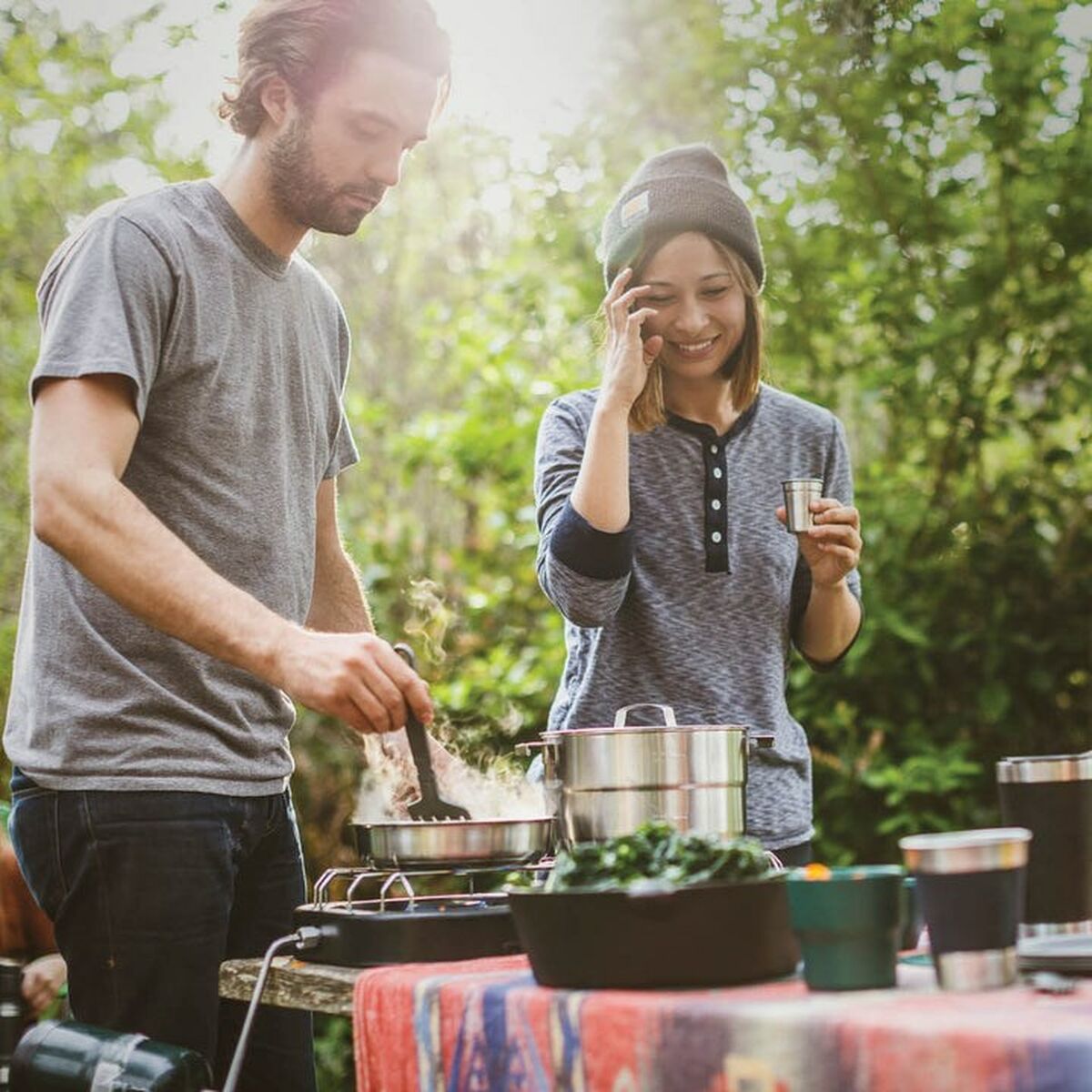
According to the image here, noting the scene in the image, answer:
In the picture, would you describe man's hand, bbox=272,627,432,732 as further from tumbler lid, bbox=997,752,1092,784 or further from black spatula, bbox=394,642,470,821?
tumbler lid, bbox=997,752,1092,784

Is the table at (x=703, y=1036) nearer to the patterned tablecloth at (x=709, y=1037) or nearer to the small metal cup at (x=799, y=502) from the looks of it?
the patterned tablecloth at (x=709, y=1037)

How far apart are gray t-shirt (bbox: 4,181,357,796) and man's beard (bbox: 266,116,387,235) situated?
0.07 m

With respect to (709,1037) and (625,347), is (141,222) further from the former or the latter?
(709,1037)

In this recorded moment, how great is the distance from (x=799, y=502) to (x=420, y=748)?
63cm

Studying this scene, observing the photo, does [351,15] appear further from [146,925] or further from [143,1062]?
[143,1062]

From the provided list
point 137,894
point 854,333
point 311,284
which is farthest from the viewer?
point 854,333

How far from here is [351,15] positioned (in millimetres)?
2252

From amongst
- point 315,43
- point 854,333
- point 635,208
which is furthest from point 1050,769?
point 854,333

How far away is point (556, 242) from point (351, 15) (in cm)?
244

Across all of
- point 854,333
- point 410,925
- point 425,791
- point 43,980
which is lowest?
point 43,980

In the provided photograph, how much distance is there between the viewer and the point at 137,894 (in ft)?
6.37

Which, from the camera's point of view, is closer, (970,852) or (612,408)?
(970,852)

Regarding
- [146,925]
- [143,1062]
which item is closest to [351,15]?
[146,925]

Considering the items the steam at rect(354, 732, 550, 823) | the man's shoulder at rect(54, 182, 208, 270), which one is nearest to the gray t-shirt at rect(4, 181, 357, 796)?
the man's shoulder at rect(54, 182, 208, 270)
